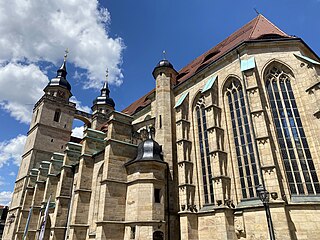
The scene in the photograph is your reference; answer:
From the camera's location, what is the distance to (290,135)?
12.0 metres

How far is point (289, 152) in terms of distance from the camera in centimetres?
1164

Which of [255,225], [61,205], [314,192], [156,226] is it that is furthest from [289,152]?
[61,205]

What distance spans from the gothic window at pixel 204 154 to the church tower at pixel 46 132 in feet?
62.8

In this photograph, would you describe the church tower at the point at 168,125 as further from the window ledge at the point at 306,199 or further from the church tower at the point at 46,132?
the church tower at the point at 46,132

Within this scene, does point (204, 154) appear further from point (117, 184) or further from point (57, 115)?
point (57, 115)

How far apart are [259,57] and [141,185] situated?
10137mm

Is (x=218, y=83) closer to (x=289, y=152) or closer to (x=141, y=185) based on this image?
(x=289, y=152)

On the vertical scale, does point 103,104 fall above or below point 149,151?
above

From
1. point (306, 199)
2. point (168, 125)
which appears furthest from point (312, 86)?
point (168, 125)

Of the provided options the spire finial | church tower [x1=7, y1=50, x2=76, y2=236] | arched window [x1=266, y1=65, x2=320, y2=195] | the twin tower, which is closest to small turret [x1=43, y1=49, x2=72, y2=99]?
church tower [x1=7, y1=50, x2=76, y2=236]

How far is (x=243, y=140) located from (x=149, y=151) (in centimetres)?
560

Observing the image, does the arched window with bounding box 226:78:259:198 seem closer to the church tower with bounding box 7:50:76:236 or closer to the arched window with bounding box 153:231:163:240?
the arched window with bounding box 153:231:163:240

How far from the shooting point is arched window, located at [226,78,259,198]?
11.9 metres

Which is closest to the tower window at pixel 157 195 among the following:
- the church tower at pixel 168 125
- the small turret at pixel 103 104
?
the church tower at pixel 168 125
